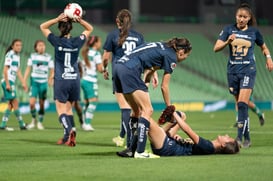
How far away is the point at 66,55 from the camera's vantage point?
16.5 metres

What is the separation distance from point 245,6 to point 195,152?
3.33m

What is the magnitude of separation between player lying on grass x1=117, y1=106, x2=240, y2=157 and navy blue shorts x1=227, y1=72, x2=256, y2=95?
230cm

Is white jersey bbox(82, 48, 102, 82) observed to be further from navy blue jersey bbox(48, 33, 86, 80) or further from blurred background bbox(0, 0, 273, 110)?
blurred background bbox(0, 0, 273, 110)

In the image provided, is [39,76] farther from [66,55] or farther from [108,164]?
[108,164]

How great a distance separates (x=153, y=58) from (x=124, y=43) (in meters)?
2.47

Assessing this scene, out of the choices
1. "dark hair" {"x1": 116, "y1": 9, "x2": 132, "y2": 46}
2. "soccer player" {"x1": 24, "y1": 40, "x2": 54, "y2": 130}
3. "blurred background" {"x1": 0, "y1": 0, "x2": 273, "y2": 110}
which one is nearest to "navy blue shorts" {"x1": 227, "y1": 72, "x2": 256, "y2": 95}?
"dark hair" {"x1": 116, "y1": 9, "x2": 132, "y2": 46}

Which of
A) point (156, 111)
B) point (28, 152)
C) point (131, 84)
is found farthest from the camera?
point (156, 111)

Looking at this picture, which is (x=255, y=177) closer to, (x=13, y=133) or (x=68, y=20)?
(x=68, y=20)

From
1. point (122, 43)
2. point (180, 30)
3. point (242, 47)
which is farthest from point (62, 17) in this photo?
point (180, 30)

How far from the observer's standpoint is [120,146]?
631 inches

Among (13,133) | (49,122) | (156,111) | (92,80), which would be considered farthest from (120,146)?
(156,111)

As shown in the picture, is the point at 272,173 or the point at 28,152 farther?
the point at 28,152

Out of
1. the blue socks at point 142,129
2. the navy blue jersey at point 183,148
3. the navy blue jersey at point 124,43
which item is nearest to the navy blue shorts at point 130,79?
the blue socks at point 142,129

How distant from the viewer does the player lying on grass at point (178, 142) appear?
13070 millimetres
